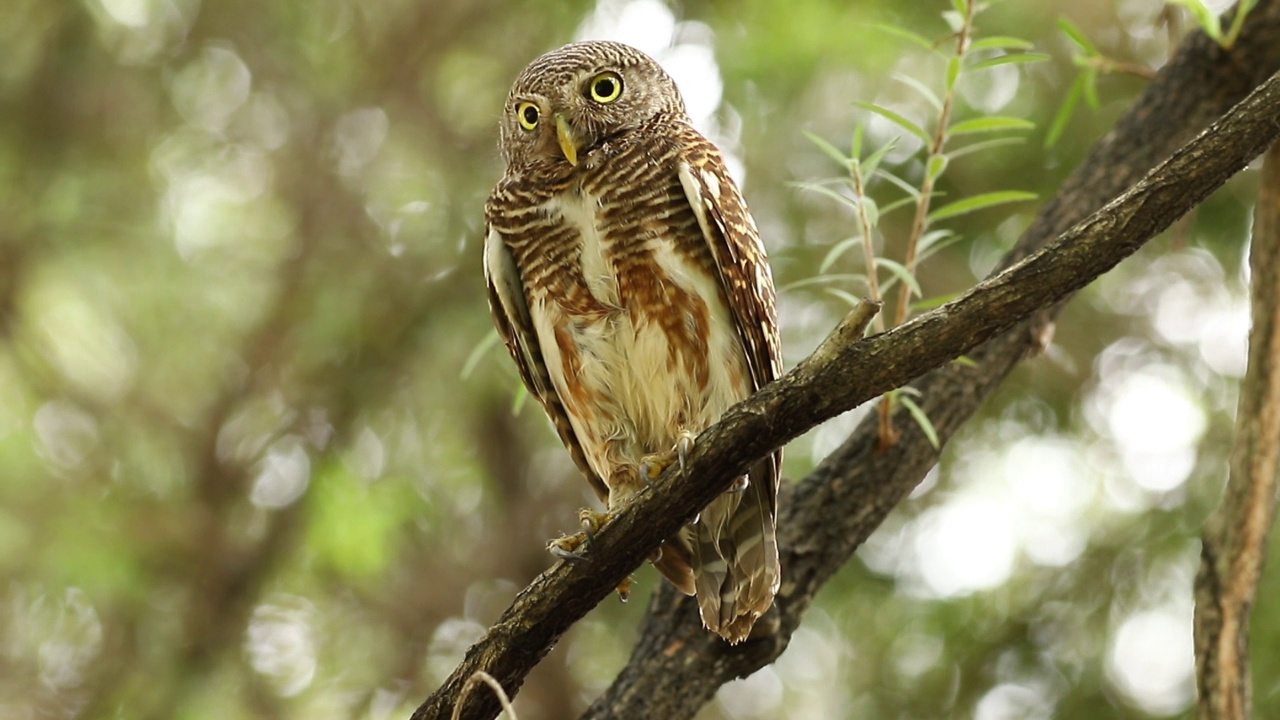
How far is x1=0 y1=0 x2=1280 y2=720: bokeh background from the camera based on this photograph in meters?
5.59

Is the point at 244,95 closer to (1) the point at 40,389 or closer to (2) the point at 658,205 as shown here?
(1) the point at 40,389

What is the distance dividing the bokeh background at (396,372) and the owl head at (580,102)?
175 cm

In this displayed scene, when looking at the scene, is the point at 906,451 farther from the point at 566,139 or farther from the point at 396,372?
the point at 396,372

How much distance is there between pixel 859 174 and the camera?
130 inches

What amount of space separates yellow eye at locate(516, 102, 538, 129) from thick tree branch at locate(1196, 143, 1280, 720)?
2237 mm

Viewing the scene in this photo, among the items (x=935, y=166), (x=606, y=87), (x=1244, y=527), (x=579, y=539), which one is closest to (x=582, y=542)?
(x=579, y=539)

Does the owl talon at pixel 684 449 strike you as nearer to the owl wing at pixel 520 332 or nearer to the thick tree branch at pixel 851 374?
the thick tree branch at pixel 851 374

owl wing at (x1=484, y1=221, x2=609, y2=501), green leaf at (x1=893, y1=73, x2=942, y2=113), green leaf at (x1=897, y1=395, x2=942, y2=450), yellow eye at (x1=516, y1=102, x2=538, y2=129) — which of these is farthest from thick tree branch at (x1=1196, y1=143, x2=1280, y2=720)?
yellow eye at (x1=516, y1=102, x2=538, y2=129)

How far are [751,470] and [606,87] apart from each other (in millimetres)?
1277

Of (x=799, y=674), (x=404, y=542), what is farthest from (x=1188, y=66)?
(x=404, y=542)

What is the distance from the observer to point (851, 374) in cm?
247

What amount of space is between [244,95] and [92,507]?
231cm

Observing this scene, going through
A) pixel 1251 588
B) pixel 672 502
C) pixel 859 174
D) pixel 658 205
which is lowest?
pixel 1251 588

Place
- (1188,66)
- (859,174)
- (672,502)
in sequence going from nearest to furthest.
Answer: (672,502)
(859,174)
(1188,66)
